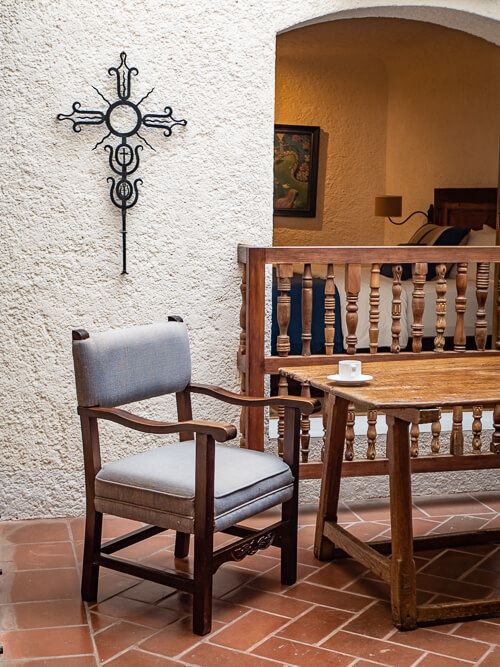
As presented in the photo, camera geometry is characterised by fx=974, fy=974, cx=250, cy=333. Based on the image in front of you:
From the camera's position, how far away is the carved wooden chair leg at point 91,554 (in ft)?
11.7

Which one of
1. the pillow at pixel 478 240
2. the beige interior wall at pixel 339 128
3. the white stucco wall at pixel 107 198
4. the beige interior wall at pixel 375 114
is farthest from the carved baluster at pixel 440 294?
the beige interior wall at pixel 339 128

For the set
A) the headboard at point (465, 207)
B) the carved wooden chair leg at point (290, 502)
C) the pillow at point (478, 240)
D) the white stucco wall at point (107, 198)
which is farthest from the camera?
the headboard at point (465, 207)

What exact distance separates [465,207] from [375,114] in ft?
7.08

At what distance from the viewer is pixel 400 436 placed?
3.38m

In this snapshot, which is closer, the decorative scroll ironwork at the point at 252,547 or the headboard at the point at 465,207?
the decorative scroll ironwork at the point at 252,547

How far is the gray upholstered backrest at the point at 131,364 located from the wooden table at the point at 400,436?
0.45 meters

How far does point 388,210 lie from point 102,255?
567cm

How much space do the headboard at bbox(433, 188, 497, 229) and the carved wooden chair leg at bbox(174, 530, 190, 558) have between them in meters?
5.32

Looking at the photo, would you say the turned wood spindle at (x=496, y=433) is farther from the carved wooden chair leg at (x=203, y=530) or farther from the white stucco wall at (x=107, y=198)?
the carved wooden chair leg at (x=203, y=530)

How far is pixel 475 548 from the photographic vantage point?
14.1 ft

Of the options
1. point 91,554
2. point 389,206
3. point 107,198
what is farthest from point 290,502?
point 389,206

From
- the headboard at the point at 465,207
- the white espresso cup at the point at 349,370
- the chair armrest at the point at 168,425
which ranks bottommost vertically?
the chair armrest at the point at 168,425

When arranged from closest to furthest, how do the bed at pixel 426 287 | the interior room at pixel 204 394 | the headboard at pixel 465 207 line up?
the interior room at pixel 204 394, the bed at pixel 426 287, the headboard at pixel 465 207

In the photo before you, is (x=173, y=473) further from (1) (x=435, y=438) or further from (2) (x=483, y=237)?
(2) (x=483, y=237)
